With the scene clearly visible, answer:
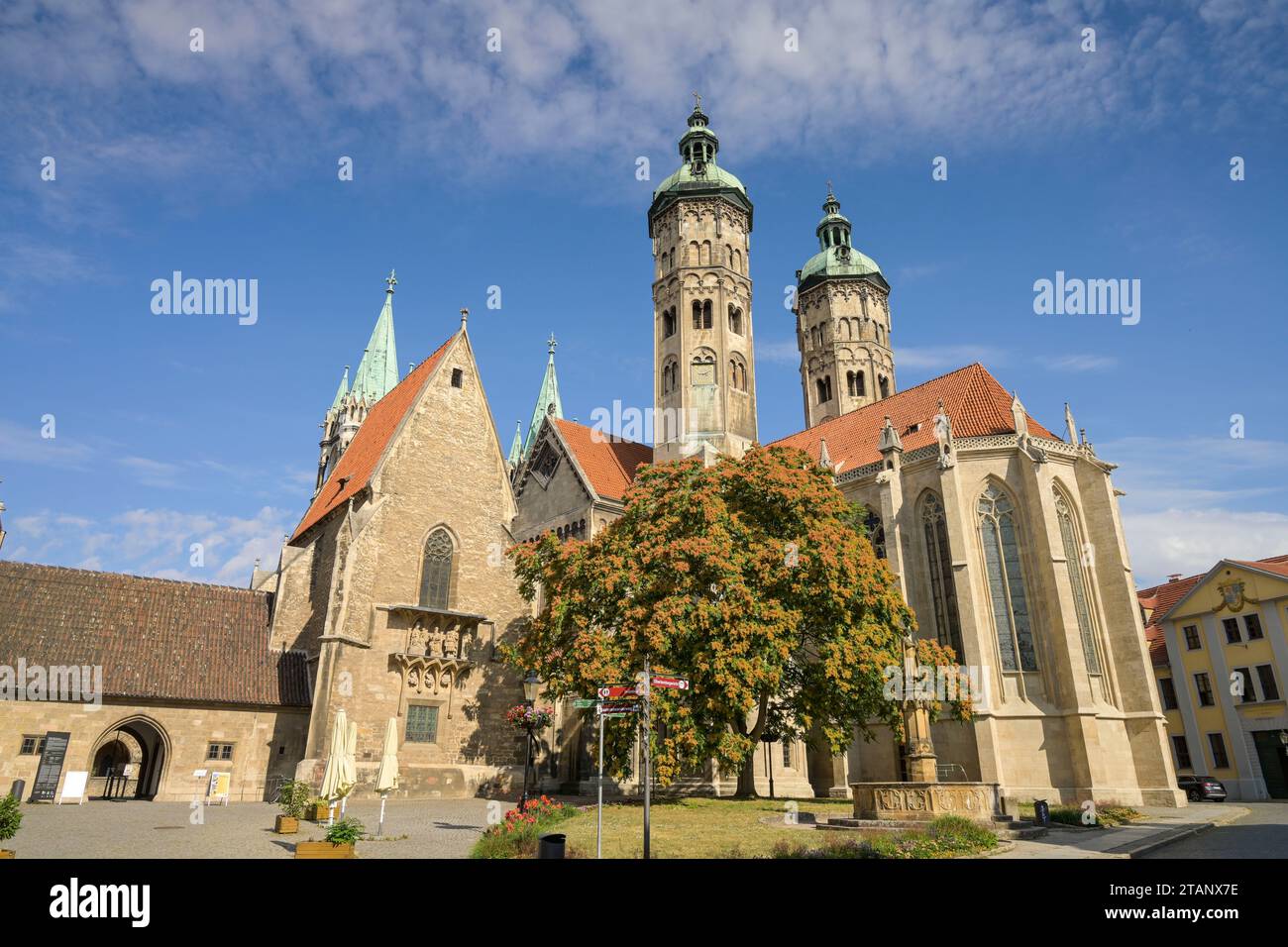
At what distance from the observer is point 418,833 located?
16578 mm

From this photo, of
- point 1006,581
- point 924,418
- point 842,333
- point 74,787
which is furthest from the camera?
point 842,333

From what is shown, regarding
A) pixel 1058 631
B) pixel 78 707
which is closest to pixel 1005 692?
pixel 1058 631

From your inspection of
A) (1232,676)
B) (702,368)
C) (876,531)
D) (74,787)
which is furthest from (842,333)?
(74,787)

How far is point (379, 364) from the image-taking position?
60219 mm

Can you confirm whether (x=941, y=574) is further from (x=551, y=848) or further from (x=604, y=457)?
(x=551, y=848)

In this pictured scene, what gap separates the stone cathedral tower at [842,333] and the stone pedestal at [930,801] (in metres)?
38.5

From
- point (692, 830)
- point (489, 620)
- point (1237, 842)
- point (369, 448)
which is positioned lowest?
point (1237, 842)

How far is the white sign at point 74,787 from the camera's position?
22984 mm

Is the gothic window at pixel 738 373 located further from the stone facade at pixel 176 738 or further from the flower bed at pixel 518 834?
the flower bed at pixel 518 834

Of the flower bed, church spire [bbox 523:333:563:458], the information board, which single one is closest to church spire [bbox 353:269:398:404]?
church spire [bbox 523:333:563:458]

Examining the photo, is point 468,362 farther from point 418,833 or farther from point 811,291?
point 811,291

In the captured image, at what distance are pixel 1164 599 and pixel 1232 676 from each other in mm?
8785

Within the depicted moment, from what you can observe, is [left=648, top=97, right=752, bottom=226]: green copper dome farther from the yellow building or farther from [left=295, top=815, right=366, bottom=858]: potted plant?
[left=295, top=815, right=366, bottom=858]: potted plant
